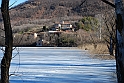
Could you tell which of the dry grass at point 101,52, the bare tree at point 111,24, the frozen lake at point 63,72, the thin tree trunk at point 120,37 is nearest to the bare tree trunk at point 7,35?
the frozen lake at point 63,72

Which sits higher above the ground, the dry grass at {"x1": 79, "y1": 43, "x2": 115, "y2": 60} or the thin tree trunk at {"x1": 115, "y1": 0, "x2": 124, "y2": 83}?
the thin tree trunk at {"x1": 115, "y1": 0, "x2": 124, "y2": 83}

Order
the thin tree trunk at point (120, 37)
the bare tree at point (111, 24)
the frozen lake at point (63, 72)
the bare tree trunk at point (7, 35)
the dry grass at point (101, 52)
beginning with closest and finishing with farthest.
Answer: the thin tree trunk at point (120, 37)
the bare tree trunk at point (7, 35)
the frozen lake at point (63, 72)
the bare tree at point (111, 24)
the dry grass at point (101, 52)

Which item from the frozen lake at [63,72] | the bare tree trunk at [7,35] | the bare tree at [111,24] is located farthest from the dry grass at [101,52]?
the bare tree trunk at [7,35]

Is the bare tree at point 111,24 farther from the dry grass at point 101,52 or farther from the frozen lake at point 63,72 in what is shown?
the frozen lake at point 63,72

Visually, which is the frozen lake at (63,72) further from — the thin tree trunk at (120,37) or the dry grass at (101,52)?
the dry grass at (101,52)

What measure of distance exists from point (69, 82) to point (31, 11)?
14928 centimetres

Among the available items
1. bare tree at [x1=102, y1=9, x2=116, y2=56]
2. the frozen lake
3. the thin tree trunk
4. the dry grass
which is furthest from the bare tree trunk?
the dry grass

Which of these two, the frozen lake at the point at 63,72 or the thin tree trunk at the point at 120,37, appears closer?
the thin tree trunk at the point at 120,37

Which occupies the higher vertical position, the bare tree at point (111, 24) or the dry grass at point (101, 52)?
the bare tree at point (111, 24)

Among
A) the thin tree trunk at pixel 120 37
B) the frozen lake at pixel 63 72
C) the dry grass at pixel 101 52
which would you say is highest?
the thin tree trunk at pixel 120 37

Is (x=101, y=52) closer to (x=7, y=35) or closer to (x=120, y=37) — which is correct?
(x=7, y=35)

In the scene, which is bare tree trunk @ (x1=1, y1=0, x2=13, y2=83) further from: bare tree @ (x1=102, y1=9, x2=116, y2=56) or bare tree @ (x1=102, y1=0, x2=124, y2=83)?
bare tree @ (x1=102, y1=9, x2=116, y2=56)

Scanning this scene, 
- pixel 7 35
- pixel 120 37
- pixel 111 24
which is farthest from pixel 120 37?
pixel 111 24

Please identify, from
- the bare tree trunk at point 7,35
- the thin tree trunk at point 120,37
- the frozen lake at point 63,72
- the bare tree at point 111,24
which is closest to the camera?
the thin tree trunk at point 120,37
